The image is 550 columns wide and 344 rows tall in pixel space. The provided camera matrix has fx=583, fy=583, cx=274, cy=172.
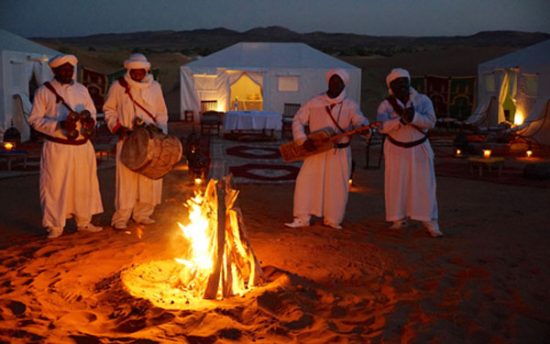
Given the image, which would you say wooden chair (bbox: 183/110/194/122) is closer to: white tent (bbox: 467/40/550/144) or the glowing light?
white tent (bbox: 467/40/550/144)

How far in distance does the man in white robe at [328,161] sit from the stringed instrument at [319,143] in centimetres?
6

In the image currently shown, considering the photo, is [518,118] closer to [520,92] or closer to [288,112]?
[520,92]

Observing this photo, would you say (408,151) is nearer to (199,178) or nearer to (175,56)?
(199,178)

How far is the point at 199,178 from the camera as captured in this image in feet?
27.7

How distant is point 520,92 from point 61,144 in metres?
14.5

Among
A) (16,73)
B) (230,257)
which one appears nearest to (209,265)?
(230,257)

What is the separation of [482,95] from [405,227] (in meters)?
15.5

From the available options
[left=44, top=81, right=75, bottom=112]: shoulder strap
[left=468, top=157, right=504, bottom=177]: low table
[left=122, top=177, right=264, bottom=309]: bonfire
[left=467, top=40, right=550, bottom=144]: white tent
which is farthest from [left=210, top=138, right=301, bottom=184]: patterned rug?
[left=467, top=40, right=550, bottom=144]: white tent

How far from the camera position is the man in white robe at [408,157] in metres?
5.88

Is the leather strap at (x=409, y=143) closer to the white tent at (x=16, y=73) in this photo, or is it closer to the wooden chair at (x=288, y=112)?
the white tent at (x=16, y=73)

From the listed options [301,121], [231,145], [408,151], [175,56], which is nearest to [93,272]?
[301,121]

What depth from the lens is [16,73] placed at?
14023 mm

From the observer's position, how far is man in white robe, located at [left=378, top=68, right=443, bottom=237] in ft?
19.3

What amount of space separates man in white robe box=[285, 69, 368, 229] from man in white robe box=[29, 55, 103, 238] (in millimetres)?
2198
